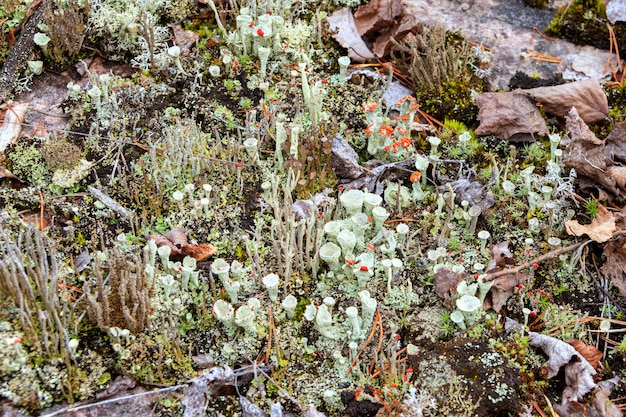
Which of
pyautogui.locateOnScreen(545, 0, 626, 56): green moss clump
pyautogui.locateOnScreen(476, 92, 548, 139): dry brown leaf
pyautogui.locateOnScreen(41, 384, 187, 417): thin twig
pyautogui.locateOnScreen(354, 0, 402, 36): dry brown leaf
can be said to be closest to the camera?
pyautogui.locateOnScreen(41, 384, 187, 417): thin twig

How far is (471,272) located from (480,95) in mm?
1752

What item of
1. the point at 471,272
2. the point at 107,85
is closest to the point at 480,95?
the point at 471,272

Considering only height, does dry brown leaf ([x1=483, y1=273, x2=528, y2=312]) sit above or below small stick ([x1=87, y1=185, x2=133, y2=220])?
below

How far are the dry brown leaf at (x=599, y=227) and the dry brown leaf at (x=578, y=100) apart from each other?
1058mm

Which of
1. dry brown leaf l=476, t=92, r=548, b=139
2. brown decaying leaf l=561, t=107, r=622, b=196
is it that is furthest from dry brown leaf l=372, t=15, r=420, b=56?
brown decaying leaf l=561, t=107, r=622, b=196

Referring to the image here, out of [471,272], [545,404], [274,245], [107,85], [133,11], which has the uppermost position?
[133,11]

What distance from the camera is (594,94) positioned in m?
5.47

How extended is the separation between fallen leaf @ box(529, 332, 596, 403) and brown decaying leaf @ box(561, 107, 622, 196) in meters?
1.42

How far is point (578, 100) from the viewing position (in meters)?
5.45

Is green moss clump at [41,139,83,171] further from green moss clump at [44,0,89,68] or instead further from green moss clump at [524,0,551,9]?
green moss clump at [524,0,551,9]

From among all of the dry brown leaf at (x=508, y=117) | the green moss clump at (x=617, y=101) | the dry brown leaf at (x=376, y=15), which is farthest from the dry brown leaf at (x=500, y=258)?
the dry brown leaf at (x=376, y=15)

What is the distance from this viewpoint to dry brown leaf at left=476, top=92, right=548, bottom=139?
209 inches

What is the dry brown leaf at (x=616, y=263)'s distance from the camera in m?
4.54

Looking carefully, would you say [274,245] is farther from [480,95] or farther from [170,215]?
[480,95]
